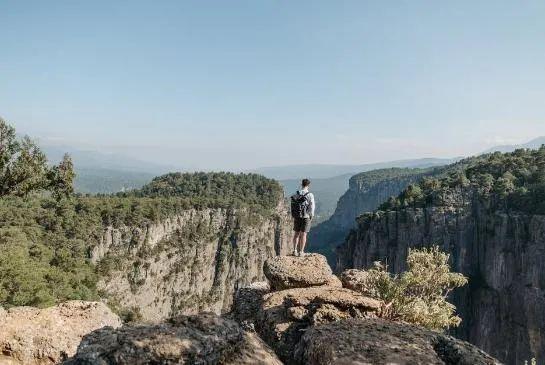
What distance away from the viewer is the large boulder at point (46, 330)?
13797 mm

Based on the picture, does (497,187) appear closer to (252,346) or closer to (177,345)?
(252,346)

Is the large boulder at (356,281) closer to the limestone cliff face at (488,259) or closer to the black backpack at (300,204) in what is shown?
the black backpack at (300,204)

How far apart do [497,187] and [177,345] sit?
121m

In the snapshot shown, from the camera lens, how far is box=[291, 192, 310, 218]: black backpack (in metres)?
19.8

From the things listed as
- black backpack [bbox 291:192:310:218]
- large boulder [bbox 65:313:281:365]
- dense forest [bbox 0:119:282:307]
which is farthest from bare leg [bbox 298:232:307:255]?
dense forest [bbox 0:119:282:307]

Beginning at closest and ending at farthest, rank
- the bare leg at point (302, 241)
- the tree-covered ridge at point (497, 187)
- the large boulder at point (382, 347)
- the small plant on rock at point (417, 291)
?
the large boulder at point (382, 347), the small plant on rock at point (417, 291), the bare leg at point (302, 241), the tree-covered ridge at point (497, 187)

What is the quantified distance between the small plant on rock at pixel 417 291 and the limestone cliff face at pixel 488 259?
86.6 meters

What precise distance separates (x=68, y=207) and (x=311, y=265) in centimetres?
11628

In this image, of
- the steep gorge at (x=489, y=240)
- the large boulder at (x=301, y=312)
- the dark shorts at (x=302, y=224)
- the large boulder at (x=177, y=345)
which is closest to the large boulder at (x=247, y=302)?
the large boulder at (x=301, y=312)

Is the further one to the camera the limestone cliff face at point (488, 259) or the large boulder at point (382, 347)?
the limestone cliff face at point (488, 259)

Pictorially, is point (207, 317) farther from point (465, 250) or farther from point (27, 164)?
point (465, 250)

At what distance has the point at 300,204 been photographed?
65.2ft

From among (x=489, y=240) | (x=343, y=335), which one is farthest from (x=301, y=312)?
(x=489, y=240)

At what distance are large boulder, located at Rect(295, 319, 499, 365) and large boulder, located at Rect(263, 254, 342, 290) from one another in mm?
7076
